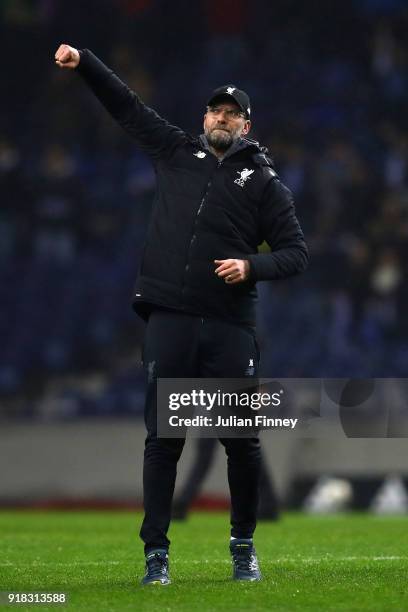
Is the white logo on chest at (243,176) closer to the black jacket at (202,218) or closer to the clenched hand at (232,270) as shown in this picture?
the black jacket at (202,218)

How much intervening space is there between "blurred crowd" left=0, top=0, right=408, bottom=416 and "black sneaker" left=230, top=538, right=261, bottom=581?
881 centimetres

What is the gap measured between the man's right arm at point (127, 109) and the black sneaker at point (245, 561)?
5.59 ft

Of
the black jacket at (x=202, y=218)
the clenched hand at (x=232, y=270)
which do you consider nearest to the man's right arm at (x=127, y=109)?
the black jacket at (x=202, y=218)

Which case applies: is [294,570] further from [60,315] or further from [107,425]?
[60,315]

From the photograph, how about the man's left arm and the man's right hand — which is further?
the man's left arm

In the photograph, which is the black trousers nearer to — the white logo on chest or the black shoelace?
the black shoelace

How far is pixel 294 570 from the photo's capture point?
6473 millimetres

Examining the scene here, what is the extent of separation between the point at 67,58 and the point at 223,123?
706 mm

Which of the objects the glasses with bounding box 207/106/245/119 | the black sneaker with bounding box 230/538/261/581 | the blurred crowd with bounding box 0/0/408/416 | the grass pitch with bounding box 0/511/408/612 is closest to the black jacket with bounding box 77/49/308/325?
the glasses with bounding box 207/106/245/119

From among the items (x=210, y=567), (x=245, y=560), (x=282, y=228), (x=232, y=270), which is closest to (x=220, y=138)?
(x=282, y=228)

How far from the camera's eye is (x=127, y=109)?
238 inches

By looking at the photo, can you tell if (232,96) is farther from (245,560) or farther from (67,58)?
(245,560)

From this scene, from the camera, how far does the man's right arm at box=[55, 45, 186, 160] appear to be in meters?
5.91

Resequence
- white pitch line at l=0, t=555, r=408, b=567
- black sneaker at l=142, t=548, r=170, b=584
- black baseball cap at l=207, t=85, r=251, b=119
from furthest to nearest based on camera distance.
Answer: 1. white pitch line at l=0, t=555, r=408, b=567
2. black baseball cap at l=207, t=85, r=251, b=119
3. black sneaker at l=142, t=548, r=170, b=584
